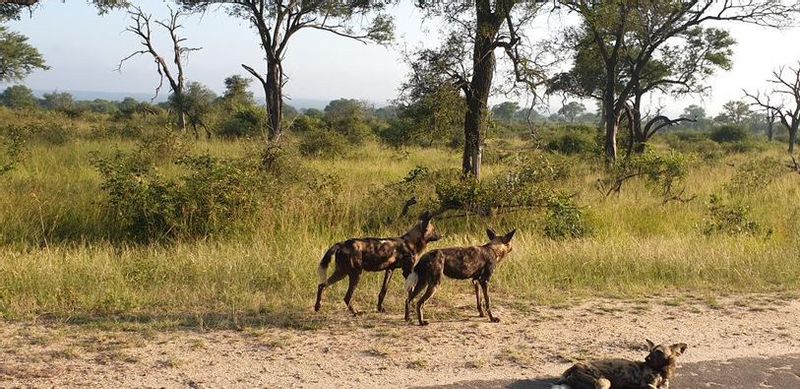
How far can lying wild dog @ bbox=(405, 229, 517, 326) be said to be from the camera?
529 cm

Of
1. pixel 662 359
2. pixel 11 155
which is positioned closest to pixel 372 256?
pixel 662 359

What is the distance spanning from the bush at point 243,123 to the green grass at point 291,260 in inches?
434

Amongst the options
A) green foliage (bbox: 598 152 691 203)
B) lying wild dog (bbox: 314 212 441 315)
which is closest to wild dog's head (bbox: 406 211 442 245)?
lying wild dog (bbox: 314 212 441 315)

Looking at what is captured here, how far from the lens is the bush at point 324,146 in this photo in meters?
18.2

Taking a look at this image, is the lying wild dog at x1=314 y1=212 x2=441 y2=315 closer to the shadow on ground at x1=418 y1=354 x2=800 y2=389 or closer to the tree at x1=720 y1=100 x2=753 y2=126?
the shadow on ground at x1=418 y1=354 x2=800 y2=389

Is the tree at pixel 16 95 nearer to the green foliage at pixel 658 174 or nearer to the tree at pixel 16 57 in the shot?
the tree at pixel 16 57

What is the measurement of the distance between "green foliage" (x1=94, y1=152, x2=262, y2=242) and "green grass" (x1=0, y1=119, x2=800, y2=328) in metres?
0.26

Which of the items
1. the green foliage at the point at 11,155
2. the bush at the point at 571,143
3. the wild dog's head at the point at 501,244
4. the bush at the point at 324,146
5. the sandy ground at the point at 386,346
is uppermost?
the bush at the point at 571,143

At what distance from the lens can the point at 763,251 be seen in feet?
26.9

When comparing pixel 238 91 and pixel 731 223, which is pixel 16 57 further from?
pixel 731 223

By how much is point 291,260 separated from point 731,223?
263 inches

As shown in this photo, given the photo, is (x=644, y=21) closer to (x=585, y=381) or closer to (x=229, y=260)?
(x=229, y=260)

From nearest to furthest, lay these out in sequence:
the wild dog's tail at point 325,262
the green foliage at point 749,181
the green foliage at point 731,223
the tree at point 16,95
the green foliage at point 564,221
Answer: the wild dog's tail at point 325,262, the green foliage at point 564,221, the green foliage at point 731,223, the green foliage at point 749,181, the tree at point 16,95

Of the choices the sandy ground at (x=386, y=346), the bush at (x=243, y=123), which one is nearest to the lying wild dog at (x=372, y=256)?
the sandy ground at (x=386, y=346)
